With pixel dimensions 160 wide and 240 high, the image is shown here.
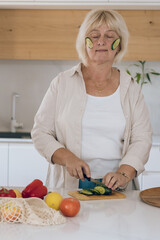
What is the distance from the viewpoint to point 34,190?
5.29 ft

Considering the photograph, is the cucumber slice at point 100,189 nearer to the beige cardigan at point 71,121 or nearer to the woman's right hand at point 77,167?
the woman's right hand at point 77,167

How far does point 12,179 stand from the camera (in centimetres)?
341

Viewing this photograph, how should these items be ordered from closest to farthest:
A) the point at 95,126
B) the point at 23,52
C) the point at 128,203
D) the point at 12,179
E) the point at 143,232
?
1. the point at 143,232
2. the point at 128,203
3. the point at 95,126
4. the point at 12,179
5. the point at 23,52

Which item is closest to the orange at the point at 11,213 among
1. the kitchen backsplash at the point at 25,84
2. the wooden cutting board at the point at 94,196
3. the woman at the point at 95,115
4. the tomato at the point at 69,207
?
the tomato at the point at 69,207

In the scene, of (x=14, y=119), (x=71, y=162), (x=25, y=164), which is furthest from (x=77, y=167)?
(x=14, y=119)

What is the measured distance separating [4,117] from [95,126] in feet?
6.91

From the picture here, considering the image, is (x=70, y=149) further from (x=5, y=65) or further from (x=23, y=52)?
(x=5, y=65)

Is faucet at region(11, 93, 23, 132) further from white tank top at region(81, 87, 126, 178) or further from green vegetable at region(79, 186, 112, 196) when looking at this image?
green vegetable at region(79, 186, 112, 196)

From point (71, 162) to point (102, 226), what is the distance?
1.84 feet

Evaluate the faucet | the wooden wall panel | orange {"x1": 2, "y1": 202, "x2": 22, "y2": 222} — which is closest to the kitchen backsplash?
the faucet

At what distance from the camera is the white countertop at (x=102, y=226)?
1.25m

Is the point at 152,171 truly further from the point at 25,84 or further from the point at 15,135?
the point at 25,84

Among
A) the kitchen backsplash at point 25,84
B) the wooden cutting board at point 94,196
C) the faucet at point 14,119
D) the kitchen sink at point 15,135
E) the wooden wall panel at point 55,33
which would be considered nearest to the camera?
the wooden cutting board at point 94,196

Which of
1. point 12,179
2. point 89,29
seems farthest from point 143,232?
point 12,179
